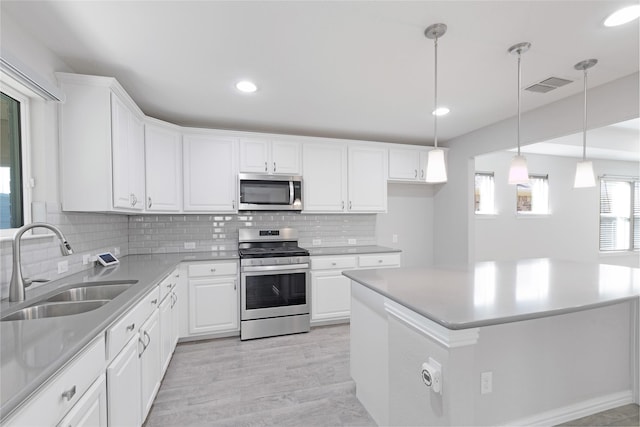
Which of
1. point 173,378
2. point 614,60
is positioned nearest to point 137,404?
point 173,378

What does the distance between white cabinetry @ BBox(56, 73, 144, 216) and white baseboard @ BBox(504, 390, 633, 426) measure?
3054 mm

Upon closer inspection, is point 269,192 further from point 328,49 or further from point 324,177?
point 328,49

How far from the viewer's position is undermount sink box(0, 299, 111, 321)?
1419mm

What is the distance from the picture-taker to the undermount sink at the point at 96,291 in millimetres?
1759

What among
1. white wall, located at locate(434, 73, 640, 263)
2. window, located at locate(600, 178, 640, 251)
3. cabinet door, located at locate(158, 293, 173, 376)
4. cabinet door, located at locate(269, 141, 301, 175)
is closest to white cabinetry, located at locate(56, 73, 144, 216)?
cabinet door, located at locate(158, 293, 173, 376)

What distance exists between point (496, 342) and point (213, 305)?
263 cm

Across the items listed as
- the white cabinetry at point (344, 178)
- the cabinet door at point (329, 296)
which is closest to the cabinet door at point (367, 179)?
the white cabinetry at point (344, 178)

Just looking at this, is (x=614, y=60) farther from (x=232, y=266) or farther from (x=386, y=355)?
(x=232, y=266)

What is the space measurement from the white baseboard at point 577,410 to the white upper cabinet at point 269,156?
9.94 ft

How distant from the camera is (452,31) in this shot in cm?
174

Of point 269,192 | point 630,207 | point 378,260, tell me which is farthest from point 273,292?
point 630,207

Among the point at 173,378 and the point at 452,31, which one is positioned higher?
the point at 452,31

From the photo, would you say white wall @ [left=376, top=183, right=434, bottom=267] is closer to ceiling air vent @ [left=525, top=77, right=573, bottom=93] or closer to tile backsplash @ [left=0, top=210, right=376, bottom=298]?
tile backsplash @ [left=0, top=210, right=376, bottom=298]

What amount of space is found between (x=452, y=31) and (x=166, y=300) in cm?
288
